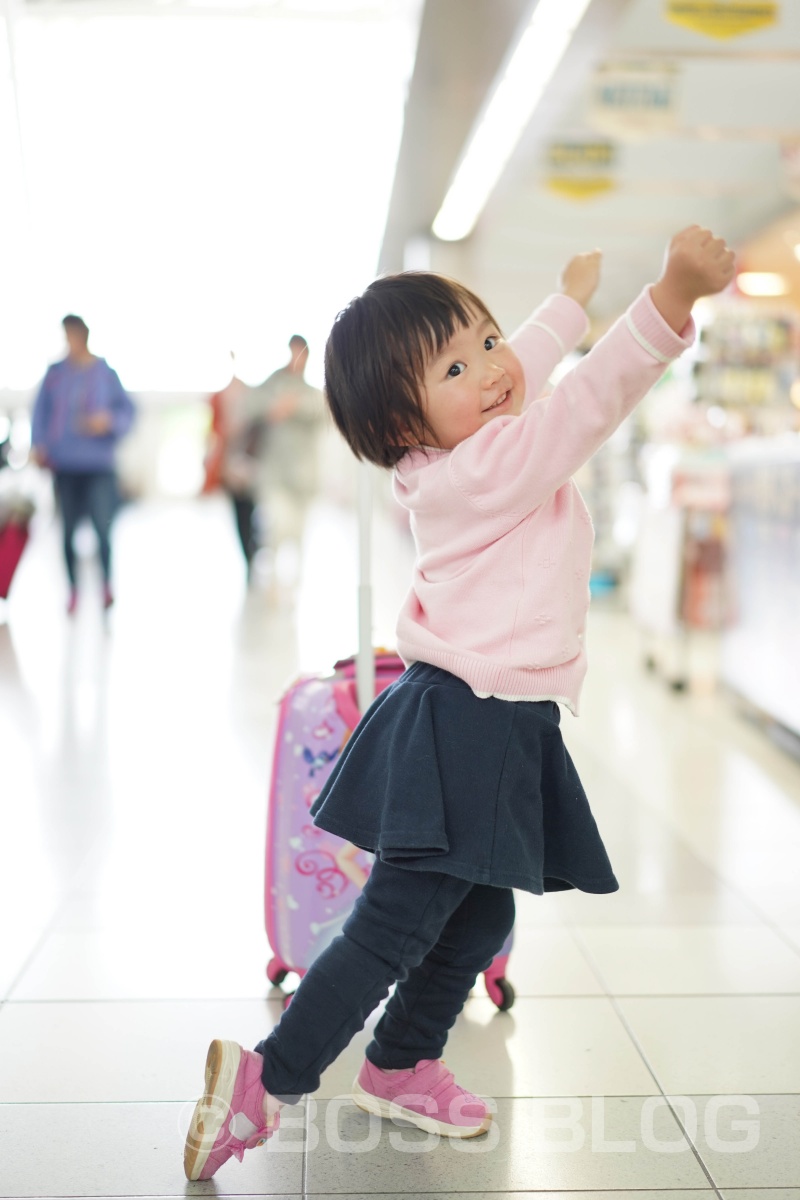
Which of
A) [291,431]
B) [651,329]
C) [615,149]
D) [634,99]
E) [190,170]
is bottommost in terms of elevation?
[291,431]

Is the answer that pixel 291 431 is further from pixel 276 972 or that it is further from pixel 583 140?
pixel 276 972

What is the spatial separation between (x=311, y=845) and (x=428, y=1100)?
0.46 meters

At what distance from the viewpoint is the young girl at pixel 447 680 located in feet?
4.30

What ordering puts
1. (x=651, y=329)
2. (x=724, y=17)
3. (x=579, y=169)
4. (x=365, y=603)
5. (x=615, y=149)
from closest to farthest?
(x=651, y=329)
(x=365, y=603)
(x=724, y=17)
(x=579, y=169)
(x=615, y=149)

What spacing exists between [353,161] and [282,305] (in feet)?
7.94

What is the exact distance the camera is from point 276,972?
→ 191 cm

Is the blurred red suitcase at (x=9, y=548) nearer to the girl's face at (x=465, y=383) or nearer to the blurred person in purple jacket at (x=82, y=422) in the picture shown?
the blurred person in purple jacket at (x=82, y=422)

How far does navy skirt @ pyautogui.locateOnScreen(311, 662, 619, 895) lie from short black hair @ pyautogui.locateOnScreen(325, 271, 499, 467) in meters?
0.29

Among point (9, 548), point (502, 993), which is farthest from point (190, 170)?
point (502, 993)

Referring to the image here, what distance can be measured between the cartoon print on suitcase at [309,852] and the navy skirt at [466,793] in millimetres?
425

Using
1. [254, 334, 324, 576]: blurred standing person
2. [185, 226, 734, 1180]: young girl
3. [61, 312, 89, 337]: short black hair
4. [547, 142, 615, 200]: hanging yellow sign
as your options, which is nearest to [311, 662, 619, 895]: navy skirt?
[185, 226, 734, 1180]: young girl

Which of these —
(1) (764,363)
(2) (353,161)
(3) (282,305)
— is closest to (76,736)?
(1) (764,363)

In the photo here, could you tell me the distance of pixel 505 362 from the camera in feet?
4.52

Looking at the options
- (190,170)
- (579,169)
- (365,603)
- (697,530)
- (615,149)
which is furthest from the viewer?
(190,170)
